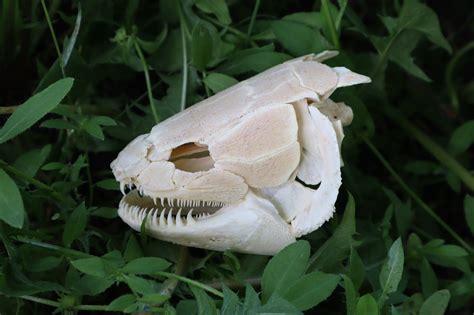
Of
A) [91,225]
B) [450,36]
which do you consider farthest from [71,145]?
[450,36]

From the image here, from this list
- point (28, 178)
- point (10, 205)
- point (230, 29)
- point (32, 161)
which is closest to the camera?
point (10, 205)

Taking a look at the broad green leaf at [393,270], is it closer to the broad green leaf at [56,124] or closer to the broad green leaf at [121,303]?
the broad green leaf at [121,303]

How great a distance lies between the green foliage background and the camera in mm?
790

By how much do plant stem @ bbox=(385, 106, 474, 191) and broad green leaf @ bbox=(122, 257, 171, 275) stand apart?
0.51 m

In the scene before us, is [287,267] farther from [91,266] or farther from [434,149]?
[434,149]

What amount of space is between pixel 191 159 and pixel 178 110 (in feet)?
0.58

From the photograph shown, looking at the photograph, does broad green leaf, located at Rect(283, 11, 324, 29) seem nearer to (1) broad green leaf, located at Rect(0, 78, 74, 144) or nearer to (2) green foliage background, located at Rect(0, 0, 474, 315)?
(2) green foliage background, located at Rect(0, 0, 474, 315)

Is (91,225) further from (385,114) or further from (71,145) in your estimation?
(385,114)

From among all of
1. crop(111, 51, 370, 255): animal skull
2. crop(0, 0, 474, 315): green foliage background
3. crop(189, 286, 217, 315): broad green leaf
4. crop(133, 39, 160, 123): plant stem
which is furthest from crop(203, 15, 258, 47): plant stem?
crop(189, 286, 217, 315): broad green leaf

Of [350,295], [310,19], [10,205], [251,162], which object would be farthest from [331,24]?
[10,205]

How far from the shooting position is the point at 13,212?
713 mm

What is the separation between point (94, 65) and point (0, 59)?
0.13m

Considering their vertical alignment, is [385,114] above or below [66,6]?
below

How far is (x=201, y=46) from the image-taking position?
3.18 feet
